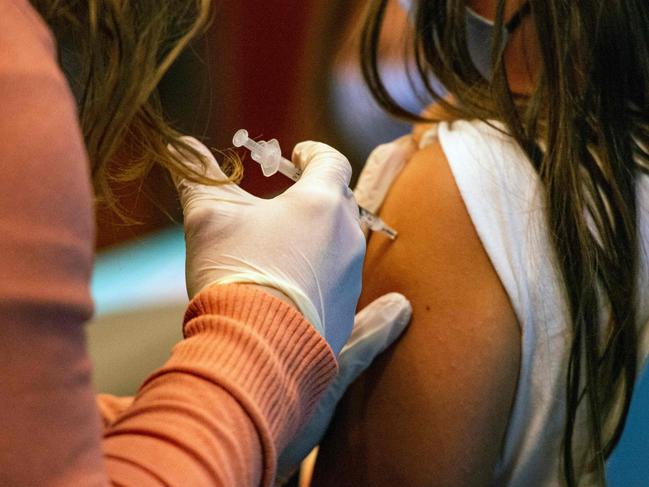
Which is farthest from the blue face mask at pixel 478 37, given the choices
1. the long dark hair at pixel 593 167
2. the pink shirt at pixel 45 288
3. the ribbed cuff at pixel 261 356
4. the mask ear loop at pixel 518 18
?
the pink shirt at pixel 45 288

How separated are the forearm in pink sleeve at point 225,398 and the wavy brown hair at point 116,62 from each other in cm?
19

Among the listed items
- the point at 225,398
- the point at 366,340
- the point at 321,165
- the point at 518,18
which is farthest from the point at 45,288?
the point at 518,18

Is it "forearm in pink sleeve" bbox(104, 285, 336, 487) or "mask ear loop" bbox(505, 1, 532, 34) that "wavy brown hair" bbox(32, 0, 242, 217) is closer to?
"forearm in pink sleeve" bbox(104, 285, 336, 487)

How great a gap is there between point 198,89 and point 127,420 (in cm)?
47

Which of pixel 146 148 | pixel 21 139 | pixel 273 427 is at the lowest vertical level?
pixel 273 427

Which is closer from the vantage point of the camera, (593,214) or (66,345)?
(66,345)

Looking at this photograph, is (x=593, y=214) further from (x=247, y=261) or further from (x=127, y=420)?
(x=127, y=420)

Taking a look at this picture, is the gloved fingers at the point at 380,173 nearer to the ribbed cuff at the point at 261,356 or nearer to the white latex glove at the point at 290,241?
the white latex glove at the point at 290,241

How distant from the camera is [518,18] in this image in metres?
0.98

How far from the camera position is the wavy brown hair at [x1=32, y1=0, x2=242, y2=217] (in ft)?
2.25

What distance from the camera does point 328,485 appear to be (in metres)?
1.00

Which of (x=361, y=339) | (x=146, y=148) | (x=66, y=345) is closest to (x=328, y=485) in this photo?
(x=361, y=339)

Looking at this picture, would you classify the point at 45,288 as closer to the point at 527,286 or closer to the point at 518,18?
the point at 527,286

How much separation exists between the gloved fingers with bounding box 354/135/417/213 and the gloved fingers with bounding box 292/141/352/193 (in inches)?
7.9
